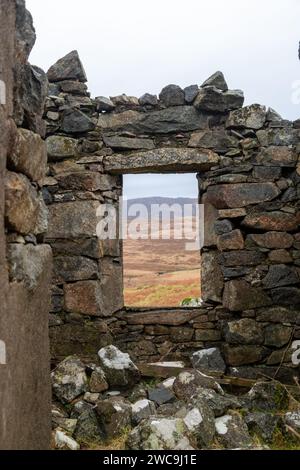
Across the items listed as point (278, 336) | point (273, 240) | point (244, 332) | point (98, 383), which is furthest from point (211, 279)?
point (98, 383)

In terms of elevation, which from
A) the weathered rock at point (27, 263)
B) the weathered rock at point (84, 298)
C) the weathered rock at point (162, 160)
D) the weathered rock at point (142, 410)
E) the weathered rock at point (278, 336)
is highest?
the weathered rock at point (162, 160)

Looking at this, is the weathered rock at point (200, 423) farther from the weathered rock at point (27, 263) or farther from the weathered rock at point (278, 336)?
the weathered rock at point (278, 336)

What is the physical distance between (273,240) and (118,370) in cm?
200

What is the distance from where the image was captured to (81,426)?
3072mm

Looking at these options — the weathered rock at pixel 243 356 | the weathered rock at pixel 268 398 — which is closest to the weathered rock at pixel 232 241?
the weathered rock at pixel 243 356

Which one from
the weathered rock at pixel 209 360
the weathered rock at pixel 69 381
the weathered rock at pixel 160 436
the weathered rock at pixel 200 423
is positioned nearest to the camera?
the weathered rock at pixel 160 436

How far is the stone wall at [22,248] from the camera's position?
1.77 metres

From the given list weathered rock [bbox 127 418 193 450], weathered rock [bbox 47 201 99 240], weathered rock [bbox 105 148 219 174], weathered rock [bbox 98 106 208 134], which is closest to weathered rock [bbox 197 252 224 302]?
weathered rock [bbox 105 148 219 174]

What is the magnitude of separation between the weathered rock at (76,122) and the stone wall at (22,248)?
2.64 m

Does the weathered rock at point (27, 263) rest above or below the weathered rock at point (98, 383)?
above

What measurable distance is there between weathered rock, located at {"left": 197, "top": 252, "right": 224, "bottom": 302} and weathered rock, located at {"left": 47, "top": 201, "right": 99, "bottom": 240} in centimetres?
119

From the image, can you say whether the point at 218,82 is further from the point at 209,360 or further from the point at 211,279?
the point at 209,360
